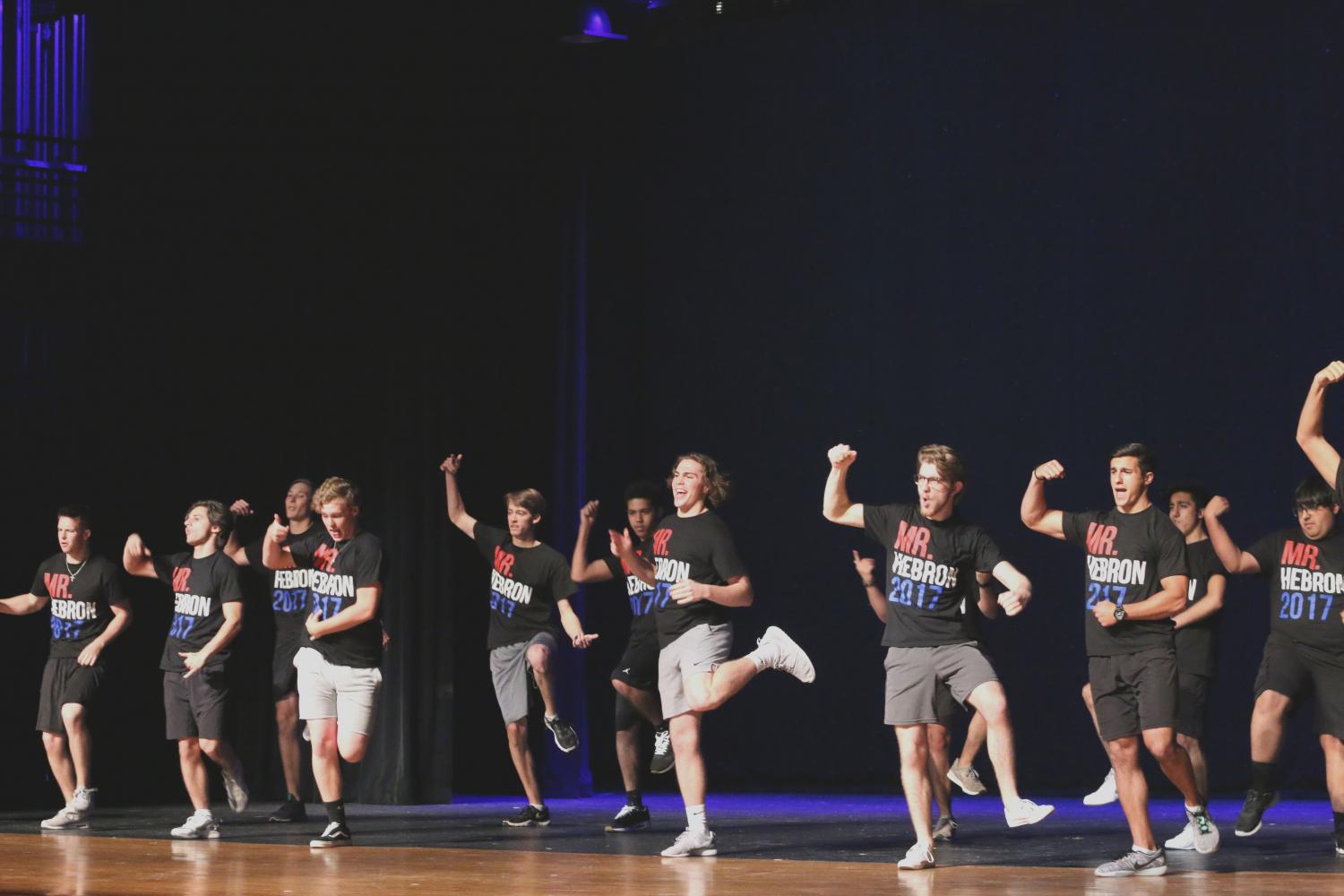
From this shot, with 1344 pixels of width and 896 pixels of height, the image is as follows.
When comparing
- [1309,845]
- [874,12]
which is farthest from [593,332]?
[1309,845]

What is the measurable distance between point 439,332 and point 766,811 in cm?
347

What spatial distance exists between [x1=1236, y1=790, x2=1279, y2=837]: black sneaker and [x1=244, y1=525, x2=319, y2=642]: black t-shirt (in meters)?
4.89

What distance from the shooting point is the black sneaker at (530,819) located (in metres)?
8.52

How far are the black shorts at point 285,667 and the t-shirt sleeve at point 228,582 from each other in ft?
3.20

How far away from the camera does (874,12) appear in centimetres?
1087

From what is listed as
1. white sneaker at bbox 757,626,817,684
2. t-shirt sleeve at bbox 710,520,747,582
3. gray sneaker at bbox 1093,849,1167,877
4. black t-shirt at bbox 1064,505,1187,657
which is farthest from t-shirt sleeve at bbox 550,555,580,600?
gray sneaker at bbox 1093,849,1167,877

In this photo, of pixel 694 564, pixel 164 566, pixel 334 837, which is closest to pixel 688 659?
pixel 694 564

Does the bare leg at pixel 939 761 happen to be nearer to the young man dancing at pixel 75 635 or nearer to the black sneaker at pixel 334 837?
the black sneaker at pixel 334 837

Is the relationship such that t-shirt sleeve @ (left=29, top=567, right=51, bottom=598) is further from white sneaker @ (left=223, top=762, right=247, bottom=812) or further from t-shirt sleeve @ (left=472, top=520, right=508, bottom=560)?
t-shirt sleeve @ (left=472, top=520, right=508, bottom=560)

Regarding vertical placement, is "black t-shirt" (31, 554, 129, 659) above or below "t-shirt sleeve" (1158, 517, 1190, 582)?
below

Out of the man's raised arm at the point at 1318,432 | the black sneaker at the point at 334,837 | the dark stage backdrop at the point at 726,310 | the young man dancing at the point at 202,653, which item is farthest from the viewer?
the dark stage backdrop at the point at 726,310

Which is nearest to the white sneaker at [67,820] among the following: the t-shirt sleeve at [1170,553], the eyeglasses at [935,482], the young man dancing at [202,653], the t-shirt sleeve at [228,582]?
the young man dancing at [202,653]

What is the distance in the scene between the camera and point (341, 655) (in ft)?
24.4

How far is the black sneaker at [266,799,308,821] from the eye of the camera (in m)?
8.95
